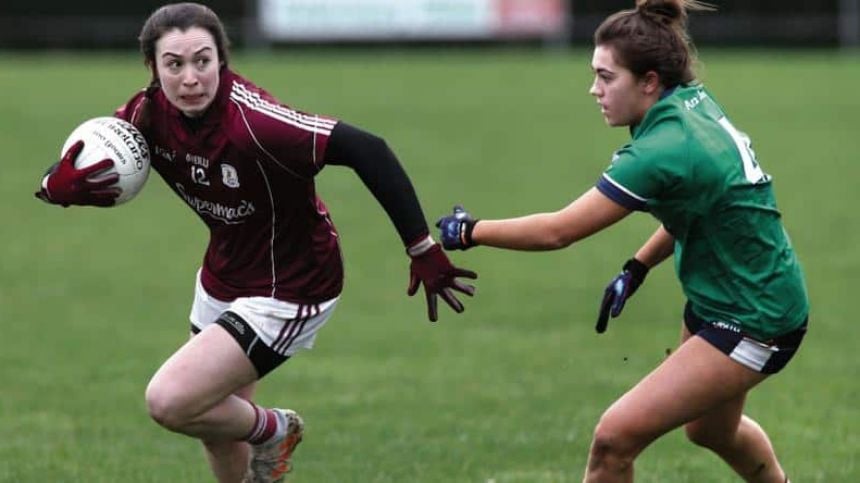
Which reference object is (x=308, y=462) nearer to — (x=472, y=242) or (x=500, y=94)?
(x=472, y=242)

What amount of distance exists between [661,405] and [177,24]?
6.73ft

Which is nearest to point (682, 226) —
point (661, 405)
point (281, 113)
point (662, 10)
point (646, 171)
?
point (646, 171)

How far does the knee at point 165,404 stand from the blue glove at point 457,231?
1101mm

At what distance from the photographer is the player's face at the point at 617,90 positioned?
552 cm

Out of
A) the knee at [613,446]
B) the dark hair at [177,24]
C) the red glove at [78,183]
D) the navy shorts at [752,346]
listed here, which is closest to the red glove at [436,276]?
the knee at [613,446]

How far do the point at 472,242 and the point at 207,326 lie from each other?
1223mm

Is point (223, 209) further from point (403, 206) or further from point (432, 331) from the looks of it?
point (432, 331)

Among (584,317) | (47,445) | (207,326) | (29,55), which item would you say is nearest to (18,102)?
(29,55)

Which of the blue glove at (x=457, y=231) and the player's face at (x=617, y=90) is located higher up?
the player's face at (x=617, y=90)

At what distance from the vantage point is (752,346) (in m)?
5.46

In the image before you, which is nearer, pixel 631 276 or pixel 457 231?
pixel 457 231

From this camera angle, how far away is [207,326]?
20.4 feet

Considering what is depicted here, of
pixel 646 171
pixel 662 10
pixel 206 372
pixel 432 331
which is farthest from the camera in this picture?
pixel 432 331

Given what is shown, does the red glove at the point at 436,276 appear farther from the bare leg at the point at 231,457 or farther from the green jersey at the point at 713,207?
the bare leg at the point at 231,457
